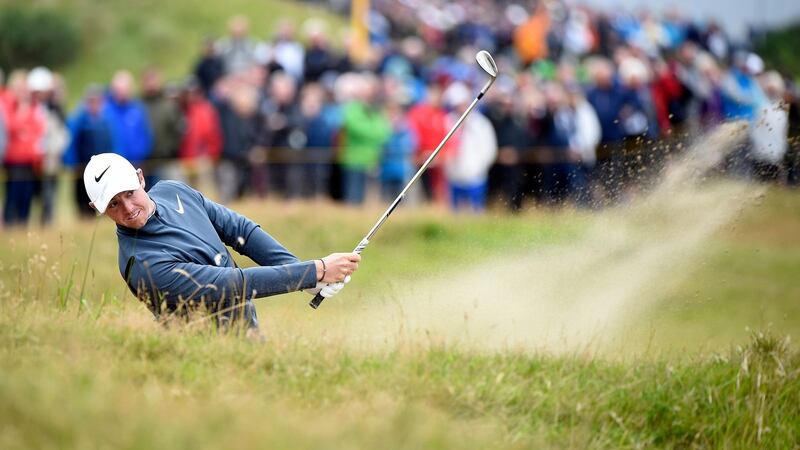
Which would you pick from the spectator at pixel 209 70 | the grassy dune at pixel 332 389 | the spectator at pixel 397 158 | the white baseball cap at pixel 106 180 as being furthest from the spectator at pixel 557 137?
the white baseball cap at pixel 106 180

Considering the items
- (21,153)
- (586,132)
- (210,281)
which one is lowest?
(21,153)

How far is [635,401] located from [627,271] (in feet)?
18.4

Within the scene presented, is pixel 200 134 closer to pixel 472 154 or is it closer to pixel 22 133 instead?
pixel 22 133

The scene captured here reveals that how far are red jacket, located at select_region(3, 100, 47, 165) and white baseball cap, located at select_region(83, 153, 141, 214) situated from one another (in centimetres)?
1214

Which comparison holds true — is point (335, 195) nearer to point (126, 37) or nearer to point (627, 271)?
point (627, 271)

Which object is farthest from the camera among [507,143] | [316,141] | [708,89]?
[708,89]

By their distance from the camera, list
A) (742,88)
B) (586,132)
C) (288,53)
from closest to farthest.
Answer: (586,132) → (288,53) → (742,88)

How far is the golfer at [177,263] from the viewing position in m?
8.69

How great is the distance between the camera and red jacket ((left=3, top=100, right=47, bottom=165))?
66.3ft

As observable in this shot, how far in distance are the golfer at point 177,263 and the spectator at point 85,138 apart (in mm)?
11567

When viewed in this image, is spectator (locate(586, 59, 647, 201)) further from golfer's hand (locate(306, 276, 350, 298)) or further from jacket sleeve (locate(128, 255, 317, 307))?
jacket sleeve (locate(128, 255, 317, 307))

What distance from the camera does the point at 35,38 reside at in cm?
3834

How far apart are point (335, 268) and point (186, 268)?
3.31 feet

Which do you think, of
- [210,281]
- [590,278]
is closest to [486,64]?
[210,281]
